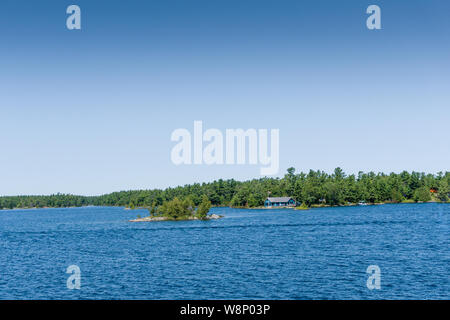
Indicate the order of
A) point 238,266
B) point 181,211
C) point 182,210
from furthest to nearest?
point 182,210
point 181,211
point 238,266

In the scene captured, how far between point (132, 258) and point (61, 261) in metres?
11.9

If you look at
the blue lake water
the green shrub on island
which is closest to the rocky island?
the green shrub on island

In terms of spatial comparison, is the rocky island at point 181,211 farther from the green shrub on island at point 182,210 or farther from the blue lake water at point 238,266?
the blue lake water at point 238,266

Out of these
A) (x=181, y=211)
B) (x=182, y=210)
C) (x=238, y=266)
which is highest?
(x=238, y=266)

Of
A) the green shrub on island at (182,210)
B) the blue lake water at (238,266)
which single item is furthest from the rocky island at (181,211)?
the blue lake water at (238,266)

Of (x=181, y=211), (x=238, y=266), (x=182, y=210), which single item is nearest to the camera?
(x=238, y=266)

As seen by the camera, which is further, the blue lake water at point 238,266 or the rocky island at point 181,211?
the rocky island at point 181,211

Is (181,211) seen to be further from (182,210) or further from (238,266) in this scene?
Answer: (238,266)

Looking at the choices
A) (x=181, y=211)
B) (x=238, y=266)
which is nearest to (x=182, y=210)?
(x=181, y=211)
